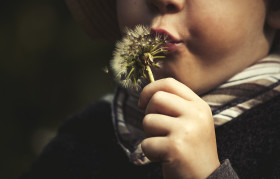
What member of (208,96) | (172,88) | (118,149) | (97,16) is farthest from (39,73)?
(172,88)

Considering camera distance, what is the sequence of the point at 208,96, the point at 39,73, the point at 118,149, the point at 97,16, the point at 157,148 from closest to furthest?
the point at 157,148, the point at 208,96, the point at 118,149, the point at 97,16, the point at 39,73

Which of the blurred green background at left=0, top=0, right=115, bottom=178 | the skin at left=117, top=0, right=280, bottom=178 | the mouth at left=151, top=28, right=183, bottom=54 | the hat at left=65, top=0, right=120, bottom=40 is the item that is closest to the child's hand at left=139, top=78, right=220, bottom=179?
the skin at left=117, top=0, right=280, bottom=178

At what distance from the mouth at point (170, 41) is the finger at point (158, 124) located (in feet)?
0.73

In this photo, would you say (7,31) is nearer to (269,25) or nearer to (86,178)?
(86,178)

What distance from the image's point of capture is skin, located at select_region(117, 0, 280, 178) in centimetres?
80

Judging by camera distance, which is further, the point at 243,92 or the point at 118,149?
the point at 118,149

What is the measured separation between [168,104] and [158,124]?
0.17 ft

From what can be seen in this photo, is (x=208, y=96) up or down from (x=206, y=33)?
down

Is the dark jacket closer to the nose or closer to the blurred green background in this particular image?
the nose

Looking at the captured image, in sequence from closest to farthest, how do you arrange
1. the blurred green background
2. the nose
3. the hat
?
the nose → the hat → the blurred green background

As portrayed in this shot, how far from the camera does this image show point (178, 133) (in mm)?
790

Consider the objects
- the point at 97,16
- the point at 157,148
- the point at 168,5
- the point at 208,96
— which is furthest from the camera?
the point at 97,16

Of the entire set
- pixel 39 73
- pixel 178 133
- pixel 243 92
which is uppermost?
pixel 178 133

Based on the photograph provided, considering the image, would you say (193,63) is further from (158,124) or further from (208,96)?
(158,124)
